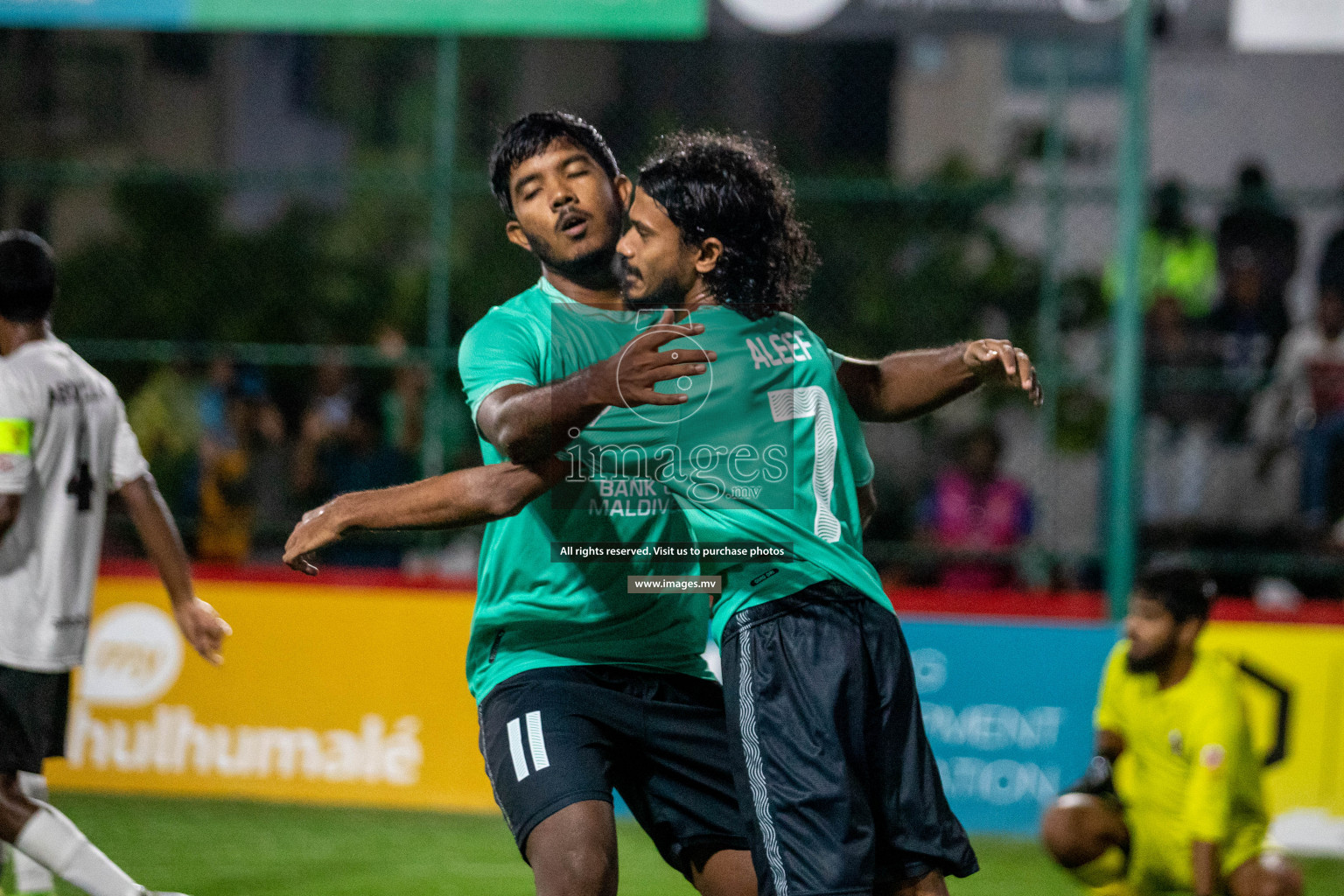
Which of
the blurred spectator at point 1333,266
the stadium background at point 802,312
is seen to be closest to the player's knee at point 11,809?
the stadium background at point 802,312

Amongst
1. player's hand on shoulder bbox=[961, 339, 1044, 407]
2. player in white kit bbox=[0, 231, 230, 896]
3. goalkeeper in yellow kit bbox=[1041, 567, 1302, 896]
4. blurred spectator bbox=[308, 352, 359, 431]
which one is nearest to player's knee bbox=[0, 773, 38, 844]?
player in white kit bbox=[0, 231, 230, 896]

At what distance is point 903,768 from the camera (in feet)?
9.23

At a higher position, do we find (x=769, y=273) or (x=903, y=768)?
(x=769, y=273)

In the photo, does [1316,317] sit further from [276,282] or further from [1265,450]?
[276,282]

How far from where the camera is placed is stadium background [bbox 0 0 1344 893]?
22.0 feet

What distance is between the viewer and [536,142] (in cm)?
330

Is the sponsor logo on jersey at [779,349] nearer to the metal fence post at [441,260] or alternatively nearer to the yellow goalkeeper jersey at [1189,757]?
the yellow goalkeeper jersey at [1189,757]

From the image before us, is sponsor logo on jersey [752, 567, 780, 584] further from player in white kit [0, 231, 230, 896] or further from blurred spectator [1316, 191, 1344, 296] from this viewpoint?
blurred spectator [1316, 191, 1344, 296]

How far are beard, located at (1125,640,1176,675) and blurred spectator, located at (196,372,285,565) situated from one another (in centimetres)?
481

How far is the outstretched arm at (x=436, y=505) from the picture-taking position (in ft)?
9.36

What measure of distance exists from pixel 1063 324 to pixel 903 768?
6601mm

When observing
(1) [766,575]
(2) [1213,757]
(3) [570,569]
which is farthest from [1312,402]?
(1) [766,575]

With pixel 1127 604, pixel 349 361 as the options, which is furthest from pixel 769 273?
pixel 349 361

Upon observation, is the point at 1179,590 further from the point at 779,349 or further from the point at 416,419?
the point at 416,419
